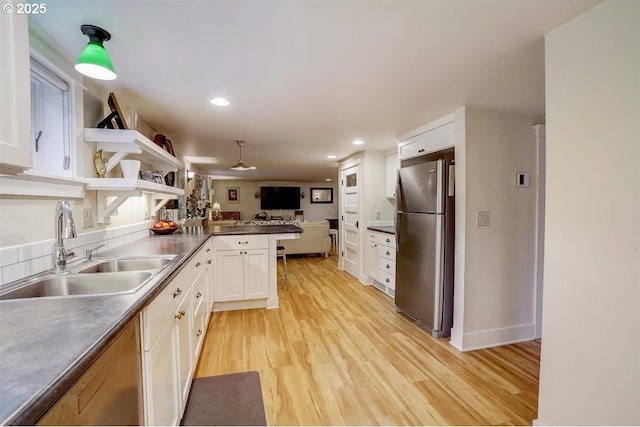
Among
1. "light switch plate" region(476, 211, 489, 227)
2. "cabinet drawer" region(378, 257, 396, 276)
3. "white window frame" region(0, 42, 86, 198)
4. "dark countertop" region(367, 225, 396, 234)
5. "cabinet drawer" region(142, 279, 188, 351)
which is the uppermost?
"white window frame" region(0, 42, 86, 198)

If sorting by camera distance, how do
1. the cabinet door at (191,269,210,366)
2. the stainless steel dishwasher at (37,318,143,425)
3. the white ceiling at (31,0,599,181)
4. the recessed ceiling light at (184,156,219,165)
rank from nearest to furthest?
the stainless steel dishwasher at (37,318,143,425), the white ceiling at (31,0,599,181), the cabinet door at (191,269,210,366), the recessed ceiling light at (184,156,219,165)

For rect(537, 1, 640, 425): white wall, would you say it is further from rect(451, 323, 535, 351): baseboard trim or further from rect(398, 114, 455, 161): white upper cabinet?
rect(398, 114, 455, 161): white upper cabinet

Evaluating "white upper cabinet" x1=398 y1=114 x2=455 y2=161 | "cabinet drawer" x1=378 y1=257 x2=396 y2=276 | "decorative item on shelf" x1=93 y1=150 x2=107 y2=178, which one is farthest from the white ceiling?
"cabinet drawer" x1=378 y1=257 x2=396 y2=276

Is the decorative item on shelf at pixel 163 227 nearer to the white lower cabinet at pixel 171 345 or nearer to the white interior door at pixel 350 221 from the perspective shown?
the white lower cabinet at pixel 171 345

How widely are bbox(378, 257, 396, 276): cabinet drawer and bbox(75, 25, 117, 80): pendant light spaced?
3201 mm

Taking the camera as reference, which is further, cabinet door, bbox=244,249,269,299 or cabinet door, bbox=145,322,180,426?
cabinet door, bbox=244,249,269,299

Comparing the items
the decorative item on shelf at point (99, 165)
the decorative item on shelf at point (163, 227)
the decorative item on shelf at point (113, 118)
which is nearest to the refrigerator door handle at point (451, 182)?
the decorative item on shelf at point (113, 118)

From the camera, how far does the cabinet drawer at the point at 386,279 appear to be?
354 cm

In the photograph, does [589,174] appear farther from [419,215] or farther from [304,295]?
[304,295]

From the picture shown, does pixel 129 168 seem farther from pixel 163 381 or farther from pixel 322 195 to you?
pixel 322 195

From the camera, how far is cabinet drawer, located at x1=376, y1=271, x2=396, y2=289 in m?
3.54

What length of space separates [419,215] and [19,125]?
104 inches

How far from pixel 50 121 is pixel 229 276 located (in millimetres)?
2012

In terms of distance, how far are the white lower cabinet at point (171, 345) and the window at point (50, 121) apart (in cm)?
89
